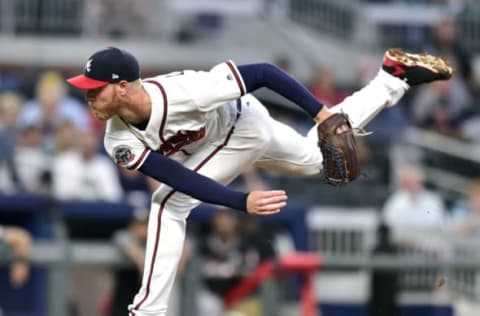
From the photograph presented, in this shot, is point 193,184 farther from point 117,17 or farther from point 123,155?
point 117,17

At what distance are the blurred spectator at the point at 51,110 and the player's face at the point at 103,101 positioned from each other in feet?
16.4

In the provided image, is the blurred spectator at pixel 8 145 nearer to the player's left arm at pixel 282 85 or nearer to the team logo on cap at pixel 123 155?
the team logo on cap at pixel 123 155

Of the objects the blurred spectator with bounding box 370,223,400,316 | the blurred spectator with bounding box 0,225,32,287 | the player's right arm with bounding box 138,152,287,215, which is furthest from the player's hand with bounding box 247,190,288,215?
the blurred spectator with bounding box 370,223,400,316

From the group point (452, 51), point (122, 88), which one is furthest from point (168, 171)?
point (452, 51)

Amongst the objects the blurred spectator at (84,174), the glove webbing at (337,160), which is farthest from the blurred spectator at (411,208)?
Result: the glove webbing at (337,160)

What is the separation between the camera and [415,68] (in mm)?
8352

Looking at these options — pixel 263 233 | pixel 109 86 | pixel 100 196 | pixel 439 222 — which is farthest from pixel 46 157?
pixel 109 86

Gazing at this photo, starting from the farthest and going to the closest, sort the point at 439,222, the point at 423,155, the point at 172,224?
the point at 423,155 < the point at 439,222 < the point at 172,224

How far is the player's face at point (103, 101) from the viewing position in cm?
765

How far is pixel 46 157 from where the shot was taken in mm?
12000

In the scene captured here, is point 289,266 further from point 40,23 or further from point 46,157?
point 40,23

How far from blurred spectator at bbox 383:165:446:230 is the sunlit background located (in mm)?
15

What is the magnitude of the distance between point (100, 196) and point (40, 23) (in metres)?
4.72

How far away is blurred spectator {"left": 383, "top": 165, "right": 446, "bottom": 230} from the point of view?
12.3 m
